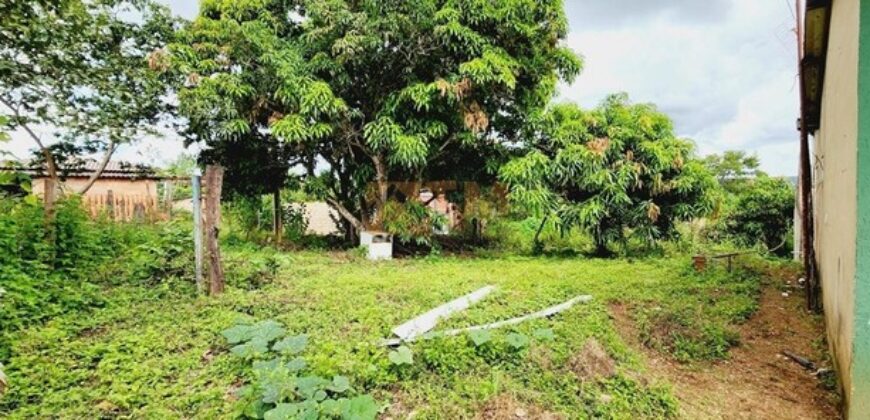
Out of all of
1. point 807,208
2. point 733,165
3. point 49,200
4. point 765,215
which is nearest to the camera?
point 49,200

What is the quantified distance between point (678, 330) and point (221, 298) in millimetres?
3718

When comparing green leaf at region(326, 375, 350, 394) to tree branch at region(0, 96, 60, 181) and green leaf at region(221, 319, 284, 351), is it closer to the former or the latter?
green leaf at region(221, 319, 284, 351)

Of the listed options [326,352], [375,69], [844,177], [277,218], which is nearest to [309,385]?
[326,352]

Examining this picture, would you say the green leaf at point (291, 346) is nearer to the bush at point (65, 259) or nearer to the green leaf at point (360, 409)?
the green leaf at point (360, 409)

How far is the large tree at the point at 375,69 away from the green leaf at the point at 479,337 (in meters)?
3.94

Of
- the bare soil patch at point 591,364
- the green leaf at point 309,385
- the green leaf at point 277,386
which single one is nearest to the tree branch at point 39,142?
the green leaf at point 277,386

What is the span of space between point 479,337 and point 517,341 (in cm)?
24

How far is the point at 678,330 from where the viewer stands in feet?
11.0

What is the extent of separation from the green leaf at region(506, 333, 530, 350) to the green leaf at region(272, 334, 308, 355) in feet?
4.07

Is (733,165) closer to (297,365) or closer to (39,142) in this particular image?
(297,365)

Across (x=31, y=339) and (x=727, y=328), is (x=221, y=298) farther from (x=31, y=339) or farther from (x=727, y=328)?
(x=727, y=328)

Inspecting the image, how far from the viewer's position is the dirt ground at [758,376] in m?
2.37

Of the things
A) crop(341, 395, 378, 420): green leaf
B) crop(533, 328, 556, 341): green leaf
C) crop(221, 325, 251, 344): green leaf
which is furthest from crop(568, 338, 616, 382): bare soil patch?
crop(221, 325, 251, 344): green leaf

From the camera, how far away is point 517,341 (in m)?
2.73
